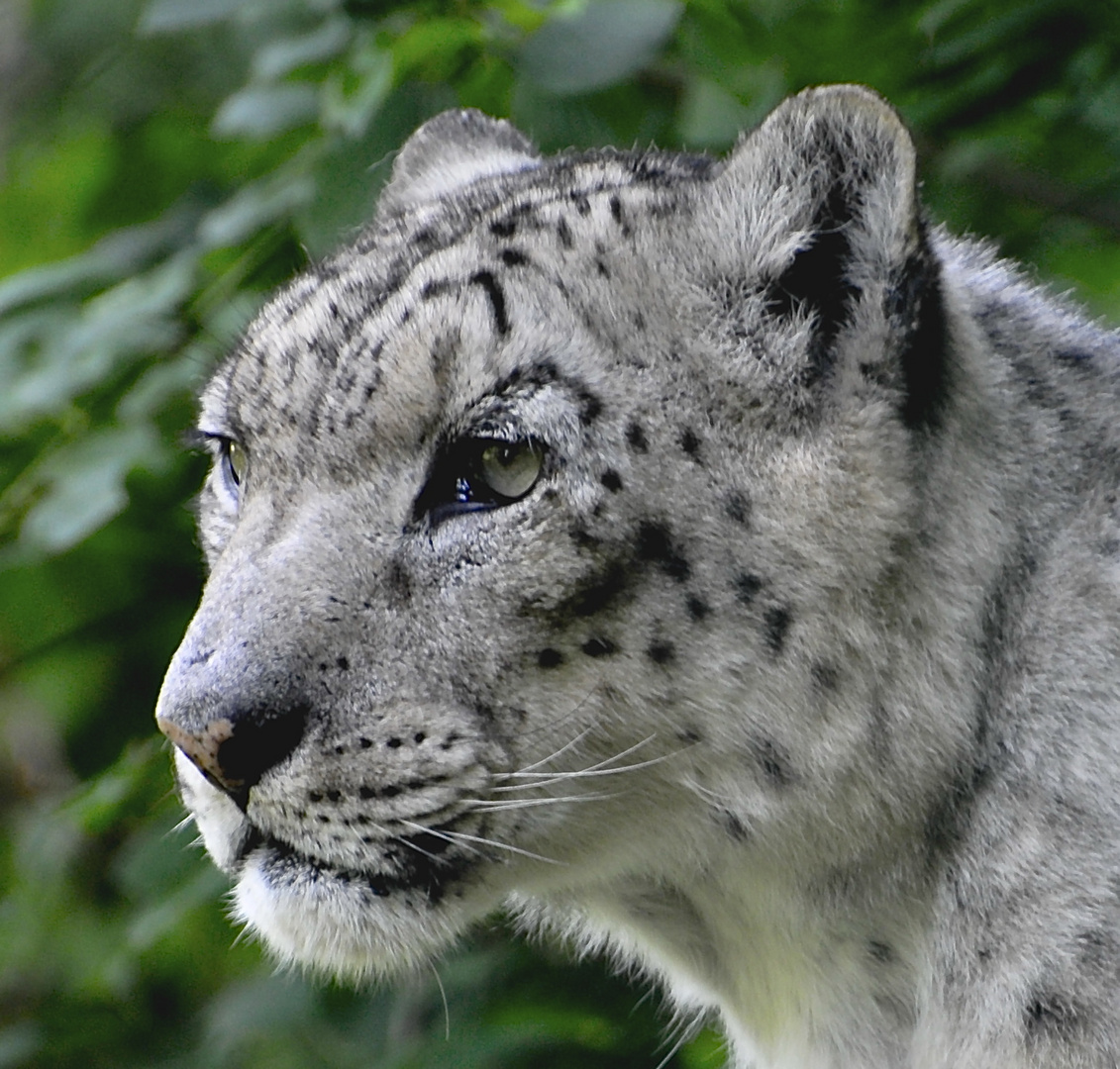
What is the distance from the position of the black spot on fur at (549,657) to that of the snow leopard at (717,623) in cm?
2

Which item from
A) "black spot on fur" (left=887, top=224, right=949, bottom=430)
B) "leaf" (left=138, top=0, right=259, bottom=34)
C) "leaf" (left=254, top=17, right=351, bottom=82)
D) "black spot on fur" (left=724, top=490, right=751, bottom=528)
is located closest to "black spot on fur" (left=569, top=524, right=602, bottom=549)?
"black spot on fur" (left=724, top=490, right=751, bottom=528)

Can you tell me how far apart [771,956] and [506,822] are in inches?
24.4

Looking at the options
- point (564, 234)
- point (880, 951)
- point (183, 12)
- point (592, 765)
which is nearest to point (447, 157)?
point (183, 12)

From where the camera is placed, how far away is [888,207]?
2641 millimetres

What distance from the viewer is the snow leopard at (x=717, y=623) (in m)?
2.54

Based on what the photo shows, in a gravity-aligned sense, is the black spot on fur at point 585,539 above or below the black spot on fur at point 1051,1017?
above

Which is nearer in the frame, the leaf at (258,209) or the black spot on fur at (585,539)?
the black spot on fur at (585,539)

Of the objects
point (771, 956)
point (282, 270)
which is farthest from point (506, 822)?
point (282, 270)

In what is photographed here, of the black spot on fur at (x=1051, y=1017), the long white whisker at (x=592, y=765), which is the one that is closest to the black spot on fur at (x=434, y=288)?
the long white whisker at (x=592, y=765)

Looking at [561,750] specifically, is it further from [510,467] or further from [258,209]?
[258,209]

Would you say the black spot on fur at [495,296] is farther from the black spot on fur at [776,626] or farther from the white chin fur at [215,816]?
the white chin fur at [215,816]

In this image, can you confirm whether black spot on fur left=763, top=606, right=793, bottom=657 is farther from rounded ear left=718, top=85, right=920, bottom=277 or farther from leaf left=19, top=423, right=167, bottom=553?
leaf left=19, top=423, right=167, bottom=553

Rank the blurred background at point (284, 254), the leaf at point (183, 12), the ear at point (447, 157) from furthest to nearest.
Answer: the ear at point (447, 157)
the blurred background at point (284, 254)
the leaf at point (183, 12)

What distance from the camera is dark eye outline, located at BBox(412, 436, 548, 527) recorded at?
263 centimetres
